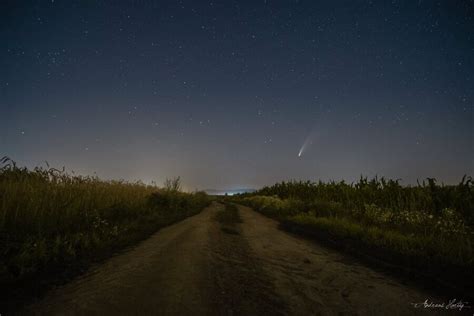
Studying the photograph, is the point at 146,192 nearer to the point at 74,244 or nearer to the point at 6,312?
the point at 74,244

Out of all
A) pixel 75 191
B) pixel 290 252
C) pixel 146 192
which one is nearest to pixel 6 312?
→ pixel 290 252

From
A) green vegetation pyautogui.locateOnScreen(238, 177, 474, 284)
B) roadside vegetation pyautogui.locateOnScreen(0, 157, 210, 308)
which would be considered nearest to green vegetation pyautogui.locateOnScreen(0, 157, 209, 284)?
roadside vegetation pyautogui.locateOnScreen(0, 157, 210, 308)

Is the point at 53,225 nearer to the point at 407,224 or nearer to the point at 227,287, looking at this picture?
the point at 227,287

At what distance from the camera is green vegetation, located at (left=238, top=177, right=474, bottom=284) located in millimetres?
6046

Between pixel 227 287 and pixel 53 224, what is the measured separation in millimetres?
5110

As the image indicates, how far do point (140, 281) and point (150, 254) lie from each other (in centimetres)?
191

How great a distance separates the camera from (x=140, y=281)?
13.6ft

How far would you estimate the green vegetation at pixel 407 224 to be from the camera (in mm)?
6046

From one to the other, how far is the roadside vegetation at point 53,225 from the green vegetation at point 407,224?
6731 mm

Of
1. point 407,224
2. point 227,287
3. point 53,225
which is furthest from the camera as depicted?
point 407,224

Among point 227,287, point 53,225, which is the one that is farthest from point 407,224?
point 53,225

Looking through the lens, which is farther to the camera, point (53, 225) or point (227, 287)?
point (53, 225)

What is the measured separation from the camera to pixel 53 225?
6.49 m

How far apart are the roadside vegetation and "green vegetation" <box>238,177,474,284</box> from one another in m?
6.73
